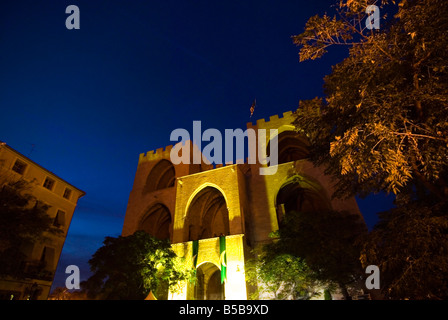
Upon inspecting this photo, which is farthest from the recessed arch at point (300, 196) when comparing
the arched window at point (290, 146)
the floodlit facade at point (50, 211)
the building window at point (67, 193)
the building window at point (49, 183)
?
the building window at point (49, 183)

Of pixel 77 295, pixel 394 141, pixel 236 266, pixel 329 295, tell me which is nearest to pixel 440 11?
pixel 394 141

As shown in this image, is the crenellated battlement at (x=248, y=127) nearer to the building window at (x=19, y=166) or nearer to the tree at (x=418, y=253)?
the building window at (x=19, y=166)

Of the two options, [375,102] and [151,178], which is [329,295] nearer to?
[375,102]

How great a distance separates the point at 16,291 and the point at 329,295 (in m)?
21.4

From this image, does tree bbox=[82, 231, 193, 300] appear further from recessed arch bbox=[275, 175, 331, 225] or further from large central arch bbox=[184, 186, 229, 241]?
recessed arch bbox=[275, 175, 331, 225]

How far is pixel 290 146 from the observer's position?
25.9 metres

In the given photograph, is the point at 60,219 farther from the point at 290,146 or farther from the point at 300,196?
the point at 300,196

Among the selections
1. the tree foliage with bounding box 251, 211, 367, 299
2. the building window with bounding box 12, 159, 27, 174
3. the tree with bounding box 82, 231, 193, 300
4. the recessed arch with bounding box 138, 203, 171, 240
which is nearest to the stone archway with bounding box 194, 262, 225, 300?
the tree with bounding box 82, 231, 193, 300

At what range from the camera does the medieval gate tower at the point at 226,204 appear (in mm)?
17984

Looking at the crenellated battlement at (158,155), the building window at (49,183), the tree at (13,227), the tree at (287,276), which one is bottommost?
the tree at (287,276)

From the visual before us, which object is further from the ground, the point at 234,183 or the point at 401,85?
the point at 234,183

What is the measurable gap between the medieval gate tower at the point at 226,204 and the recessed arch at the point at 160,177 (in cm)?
12

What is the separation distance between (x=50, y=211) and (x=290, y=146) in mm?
23313

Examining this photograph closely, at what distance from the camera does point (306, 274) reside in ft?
45.6
